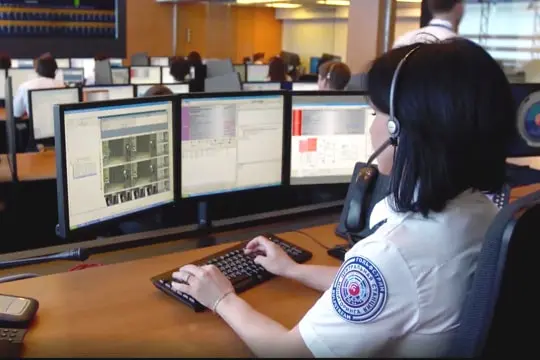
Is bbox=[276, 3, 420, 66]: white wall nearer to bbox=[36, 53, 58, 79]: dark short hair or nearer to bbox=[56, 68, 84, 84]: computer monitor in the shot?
bbox=[56, 68, 84, 84]: computer monitor

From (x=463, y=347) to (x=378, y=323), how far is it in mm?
136

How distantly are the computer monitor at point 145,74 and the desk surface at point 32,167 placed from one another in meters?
3.68

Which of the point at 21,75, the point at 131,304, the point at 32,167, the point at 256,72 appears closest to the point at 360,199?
the point at 131,304

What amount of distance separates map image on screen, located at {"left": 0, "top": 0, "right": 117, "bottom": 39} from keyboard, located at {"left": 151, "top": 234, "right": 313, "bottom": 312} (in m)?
8.99

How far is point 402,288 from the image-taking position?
0.97m

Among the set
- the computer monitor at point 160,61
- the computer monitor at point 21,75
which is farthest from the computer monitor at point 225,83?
the computer monitor at point 160,61

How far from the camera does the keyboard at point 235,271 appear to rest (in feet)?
4.57

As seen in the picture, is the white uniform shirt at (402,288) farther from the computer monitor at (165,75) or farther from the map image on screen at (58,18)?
the map image on screen at (58,18)

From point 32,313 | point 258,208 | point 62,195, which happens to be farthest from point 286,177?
point 32,313

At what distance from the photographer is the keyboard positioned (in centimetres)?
139

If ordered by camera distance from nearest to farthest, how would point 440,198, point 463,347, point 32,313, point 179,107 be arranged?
point 463,347 < point 440,198 < point 32,313 < point 179,107

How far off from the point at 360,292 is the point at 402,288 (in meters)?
0.07

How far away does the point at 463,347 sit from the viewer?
0.92 meters

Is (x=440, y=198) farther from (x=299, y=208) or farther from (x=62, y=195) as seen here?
(x=299, y=208)
